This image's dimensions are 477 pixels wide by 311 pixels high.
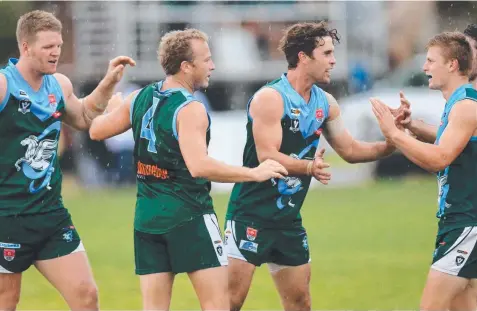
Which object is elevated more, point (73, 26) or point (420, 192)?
point (73, 26)

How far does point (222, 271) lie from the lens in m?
7.42

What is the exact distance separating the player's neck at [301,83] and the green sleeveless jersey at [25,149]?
189cm

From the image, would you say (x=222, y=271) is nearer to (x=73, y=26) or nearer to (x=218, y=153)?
(x=218, y=153)

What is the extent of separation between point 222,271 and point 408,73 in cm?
1675

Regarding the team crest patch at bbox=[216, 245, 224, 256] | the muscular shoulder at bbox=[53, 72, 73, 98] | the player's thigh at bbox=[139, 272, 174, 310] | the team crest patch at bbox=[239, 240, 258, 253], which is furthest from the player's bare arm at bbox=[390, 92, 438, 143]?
the muscular shoulder at bbox=[53, 72, 73, 98]

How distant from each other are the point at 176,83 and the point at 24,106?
1168 mm

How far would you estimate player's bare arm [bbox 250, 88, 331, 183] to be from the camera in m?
8.01

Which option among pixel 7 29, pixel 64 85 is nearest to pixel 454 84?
pixel 64 85

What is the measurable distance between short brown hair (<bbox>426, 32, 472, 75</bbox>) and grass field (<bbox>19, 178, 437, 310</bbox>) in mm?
3343

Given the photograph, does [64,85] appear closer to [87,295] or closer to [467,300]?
[87,295]

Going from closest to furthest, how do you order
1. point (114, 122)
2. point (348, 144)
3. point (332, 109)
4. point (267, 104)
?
1. point (114, 122)
2. point (267, 104)
3. point (332, 109)
4. point (348, 144)

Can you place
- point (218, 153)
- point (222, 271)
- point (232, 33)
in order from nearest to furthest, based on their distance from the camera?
1. point (222, 271)
2. point (218, 153)
3. point (232, 33)

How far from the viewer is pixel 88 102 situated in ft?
26.9

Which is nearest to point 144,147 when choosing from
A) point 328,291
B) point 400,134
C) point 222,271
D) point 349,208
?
point 222,271
